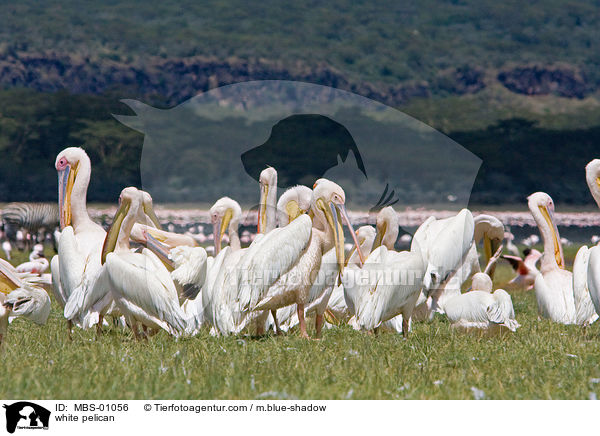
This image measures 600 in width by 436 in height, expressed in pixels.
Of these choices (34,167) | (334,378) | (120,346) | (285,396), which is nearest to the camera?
(285,396)

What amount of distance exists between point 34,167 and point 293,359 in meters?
38.0

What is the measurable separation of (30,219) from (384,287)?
23.5 m

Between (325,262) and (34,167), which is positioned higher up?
(325,262)

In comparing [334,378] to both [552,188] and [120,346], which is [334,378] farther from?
[552,188]

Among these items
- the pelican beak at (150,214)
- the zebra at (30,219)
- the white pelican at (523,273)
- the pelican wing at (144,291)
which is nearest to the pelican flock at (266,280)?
the pelican wing at (144,291)

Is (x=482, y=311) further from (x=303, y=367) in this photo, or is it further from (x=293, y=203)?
(x=293, y=203)

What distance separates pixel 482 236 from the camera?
10227 millimetres

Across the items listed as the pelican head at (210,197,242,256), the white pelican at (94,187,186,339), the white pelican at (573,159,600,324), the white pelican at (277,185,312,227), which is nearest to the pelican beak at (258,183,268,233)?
the white pelican at (277,185,312,227)

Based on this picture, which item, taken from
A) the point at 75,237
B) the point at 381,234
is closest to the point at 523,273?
the point at 381,234

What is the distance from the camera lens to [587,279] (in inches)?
262

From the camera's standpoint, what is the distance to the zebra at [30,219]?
2647 cm

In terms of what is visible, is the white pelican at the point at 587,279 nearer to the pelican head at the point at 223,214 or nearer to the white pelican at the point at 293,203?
the white pelican at the point at 293,203

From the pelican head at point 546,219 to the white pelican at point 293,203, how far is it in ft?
8.30

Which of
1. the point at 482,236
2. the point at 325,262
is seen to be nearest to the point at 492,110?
the point at 482,236
